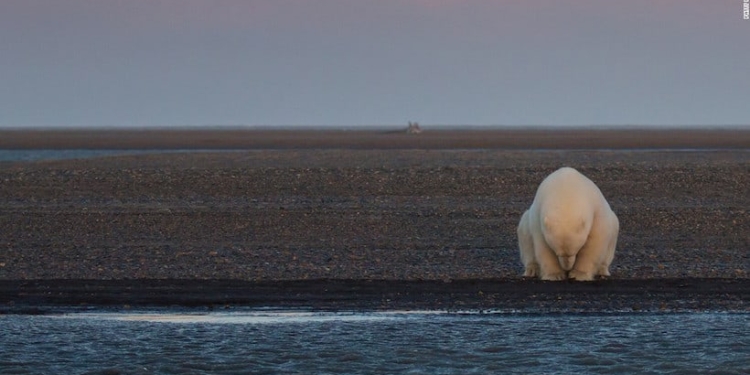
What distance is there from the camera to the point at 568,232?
14.2 metres

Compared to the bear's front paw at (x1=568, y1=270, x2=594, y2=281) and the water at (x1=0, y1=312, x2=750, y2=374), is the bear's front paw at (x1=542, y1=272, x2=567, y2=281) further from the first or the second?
the water at (x1=0, y1=312, x2=750, y2=374)

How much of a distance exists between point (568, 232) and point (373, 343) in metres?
3.94

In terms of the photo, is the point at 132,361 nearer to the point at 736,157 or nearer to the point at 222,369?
the point at 222,369

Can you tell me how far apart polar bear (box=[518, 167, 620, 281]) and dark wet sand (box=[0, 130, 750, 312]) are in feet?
0.87

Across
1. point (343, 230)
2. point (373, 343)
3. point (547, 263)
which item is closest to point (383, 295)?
point (547, 263)

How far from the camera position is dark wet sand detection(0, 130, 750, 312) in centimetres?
1366

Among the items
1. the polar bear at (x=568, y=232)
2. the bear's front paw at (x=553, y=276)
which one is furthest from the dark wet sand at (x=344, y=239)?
the polar bear at (x=568, y=232)

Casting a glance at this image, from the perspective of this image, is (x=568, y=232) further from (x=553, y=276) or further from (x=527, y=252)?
(x=527, y=252)

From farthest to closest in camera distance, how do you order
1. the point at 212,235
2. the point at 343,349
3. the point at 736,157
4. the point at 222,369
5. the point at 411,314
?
the point at 736,157 → the point at 212,235 → the point at 411,314 → the point at 343,349 → the point at 222,369

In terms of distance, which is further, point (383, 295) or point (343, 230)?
point (343, 230)

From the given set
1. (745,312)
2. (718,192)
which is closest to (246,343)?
(745,312)

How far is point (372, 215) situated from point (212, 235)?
331cm

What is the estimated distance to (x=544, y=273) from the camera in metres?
14.8

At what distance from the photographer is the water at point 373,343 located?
33.3ft
